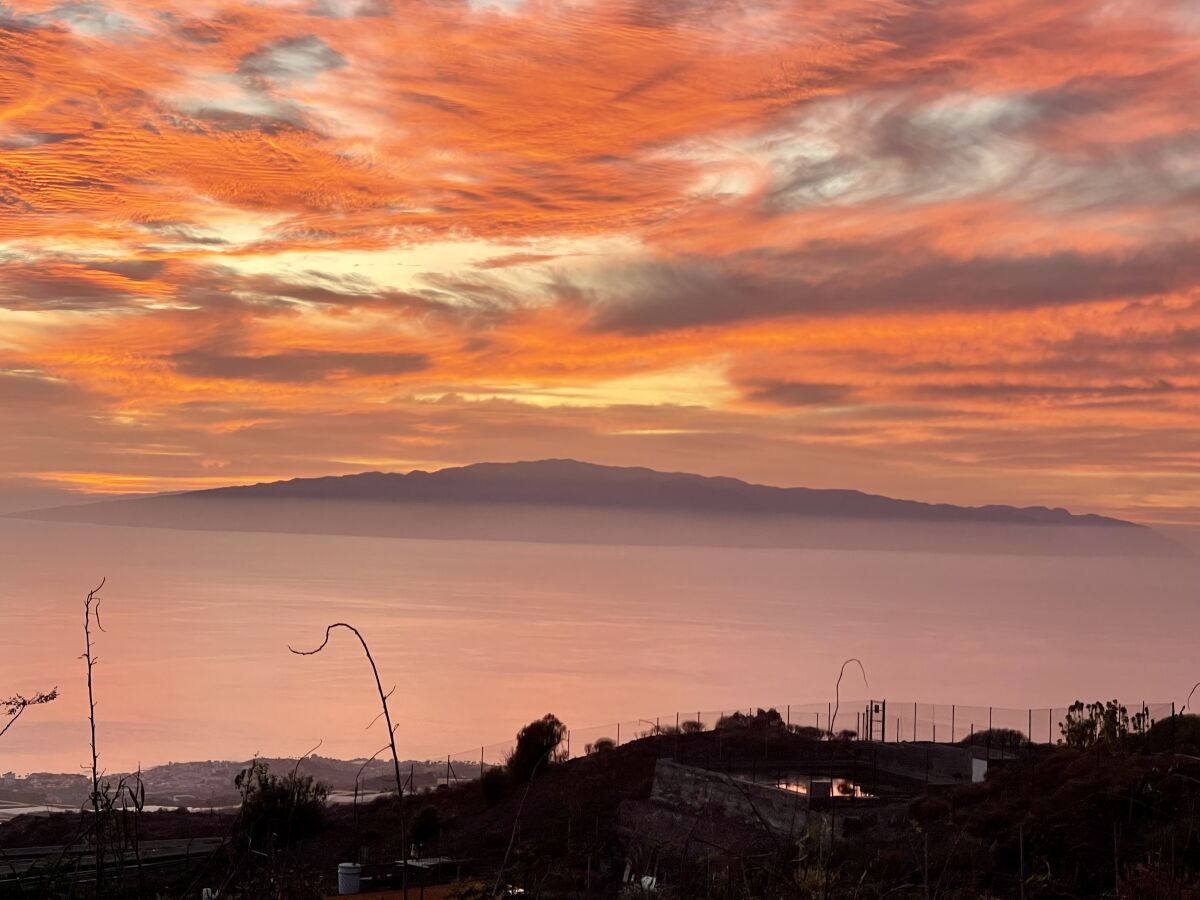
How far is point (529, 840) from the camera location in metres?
37.8

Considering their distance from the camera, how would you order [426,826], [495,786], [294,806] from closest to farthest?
1. [294,806]
2. [426,826]
3. [495,786]

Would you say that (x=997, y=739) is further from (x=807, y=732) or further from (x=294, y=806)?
(x=294, y=806)

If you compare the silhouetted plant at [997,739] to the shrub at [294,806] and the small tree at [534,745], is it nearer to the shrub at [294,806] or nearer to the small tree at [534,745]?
the small tree at [534,745]

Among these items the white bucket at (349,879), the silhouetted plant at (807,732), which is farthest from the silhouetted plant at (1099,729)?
the white bucket at (349,879)

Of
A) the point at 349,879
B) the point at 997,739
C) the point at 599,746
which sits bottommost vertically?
the point at 349,879

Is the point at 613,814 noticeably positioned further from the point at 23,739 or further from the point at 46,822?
the point at 23,739

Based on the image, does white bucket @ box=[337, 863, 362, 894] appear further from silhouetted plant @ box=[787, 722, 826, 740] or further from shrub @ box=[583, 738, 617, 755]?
silhouetted plant @ box=[787, 722, 826, 740]

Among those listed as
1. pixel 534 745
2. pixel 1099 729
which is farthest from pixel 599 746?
pixel 1099 729

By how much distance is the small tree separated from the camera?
49.5m

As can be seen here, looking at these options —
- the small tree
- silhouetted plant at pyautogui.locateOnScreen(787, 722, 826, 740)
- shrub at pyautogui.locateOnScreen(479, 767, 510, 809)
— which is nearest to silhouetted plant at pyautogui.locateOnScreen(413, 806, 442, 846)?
shrub at pyautogui.locateOnScreen(479, 767, 510, 809)

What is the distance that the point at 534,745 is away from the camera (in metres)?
→ 50.6

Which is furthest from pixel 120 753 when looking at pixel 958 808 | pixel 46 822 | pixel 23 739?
pixel 958 808

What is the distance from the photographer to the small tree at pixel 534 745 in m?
49.5

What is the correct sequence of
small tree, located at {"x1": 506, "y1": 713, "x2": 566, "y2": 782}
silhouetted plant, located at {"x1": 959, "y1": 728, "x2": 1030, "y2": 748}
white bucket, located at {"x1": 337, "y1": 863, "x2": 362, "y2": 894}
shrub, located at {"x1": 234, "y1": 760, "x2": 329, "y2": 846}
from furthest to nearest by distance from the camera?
small tree, located at {"x1": 506, "y1": 713, "x2": 566, "y2": 782}
silhouetted plant, located at {"x1": 959, "y1": 728, "x2": 1030, "y2": 748}
shrub, located at {"x1": 234, "y1": 760, "x2": 329, "y2": 846}
white bucket, located at {"x1": 337, "y1": 863, "x2": 362, "y2": 894}
